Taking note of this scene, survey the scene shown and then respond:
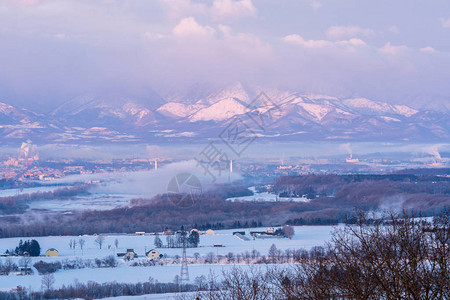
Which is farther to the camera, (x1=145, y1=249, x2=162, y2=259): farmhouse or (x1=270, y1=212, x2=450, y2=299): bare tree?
(x1=145, y1=249, x2=162, y2=259): farmhouse

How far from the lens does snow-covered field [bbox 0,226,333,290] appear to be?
16547 millimetres

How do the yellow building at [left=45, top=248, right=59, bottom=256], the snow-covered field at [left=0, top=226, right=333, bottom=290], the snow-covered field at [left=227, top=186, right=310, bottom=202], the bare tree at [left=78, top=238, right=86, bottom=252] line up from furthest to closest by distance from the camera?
the snow-covered field at [left=227, top=186, right=310, bottom=202] < the bare tree at [left=78, top=238, right=86, bottom=252] < the yellow building at [left=45, top=248, right=59, bottom=256] < the snow-covered field at [left=0, top=226, right=333, bottom=290]

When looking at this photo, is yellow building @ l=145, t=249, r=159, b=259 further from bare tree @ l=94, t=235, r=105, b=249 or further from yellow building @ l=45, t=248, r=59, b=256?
bare tree @ l=94, t=235, r=105, b=249

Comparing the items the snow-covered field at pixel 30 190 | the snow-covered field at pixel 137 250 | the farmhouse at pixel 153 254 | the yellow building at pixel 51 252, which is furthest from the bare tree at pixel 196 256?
the snow-covered field at pixel 30 190

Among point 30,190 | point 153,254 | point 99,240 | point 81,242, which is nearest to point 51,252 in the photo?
point 81,242

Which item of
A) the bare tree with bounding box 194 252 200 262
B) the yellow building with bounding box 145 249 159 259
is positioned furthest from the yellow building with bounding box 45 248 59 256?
the bare tree with bounding box 194 252 200 262

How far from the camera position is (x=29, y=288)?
15.1 metres

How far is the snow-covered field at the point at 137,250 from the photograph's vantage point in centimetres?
1655

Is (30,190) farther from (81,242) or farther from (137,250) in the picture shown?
(137,250)

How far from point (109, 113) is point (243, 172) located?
6455cm

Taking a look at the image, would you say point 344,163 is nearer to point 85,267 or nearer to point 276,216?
point 276,216

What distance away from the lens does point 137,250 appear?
2148 centimetres

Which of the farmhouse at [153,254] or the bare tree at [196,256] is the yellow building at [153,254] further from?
the bare tree at [196,256]

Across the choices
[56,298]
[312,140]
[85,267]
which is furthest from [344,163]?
[56,298]
